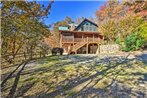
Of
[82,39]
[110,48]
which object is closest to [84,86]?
[110,48]

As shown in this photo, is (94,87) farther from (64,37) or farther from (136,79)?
(64,37)

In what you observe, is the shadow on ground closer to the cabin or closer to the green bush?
the green bush

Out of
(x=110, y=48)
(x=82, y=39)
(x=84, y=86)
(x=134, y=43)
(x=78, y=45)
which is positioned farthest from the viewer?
(x=82, y=39)

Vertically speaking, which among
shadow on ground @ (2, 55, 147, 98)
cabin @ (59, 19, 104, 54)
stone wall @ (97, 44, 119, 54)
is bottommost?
shadow on ground @ (2, 55, 147, 98)

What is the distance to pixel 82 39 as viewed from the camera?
102 feet

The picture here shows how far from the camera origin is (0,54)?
10766 mm

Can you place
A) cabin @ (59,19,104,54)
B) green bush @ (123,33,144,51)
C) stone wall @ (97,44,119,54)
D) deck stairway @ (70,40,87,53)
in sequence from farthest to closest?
cabin @ (59,19,104,54) → deck stairway @ (70,40,87,53) → stone wall @ (97,44,119,54) → green bush @ (123,33,144,51)

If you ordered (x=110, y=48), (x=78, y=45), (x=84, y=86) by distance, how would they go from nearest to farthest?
1. (x=84, y=86)
2. (x=110, y=48)
3. (x=78, y=45)

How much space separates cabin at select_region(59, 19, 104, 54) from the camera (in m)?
29.4

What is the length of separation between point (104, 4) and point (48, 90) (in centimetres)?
3028

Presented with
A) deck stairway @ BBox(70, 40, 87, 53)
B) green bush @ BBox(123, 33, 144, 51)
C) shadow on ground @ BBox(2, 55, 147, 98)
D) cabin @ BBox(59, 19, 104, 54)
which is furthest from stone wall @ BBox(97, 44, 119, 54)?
shadow on ground @ BBox(2, 55, 147, 98)

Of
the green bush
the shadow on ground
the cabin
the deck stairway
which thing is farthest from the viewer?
the cabin

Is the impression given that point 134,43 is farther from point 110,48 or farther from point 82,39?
point 82,39

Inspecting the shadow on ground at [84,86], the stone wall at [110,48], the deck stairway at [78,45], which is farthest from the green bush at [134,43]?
the shadow on ground at [84,86]
